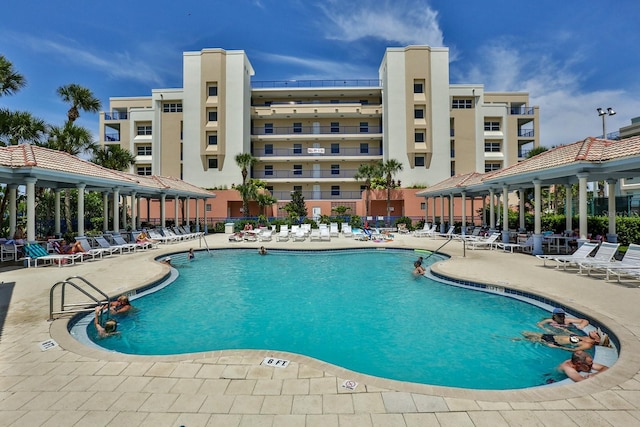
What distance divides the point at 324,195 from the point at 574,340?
33563 mm

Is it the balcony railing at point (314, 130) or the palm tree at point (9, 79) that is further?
the balcony railing at point (314, 130)

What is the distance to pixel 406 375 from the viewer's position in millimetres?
4410

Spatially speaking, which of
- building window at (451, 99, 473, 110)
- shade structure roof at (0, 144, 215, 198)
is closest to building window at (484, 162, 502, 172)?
building window at (451, 99, 473, 110)

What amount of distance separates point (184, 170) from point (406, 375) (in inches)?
1410

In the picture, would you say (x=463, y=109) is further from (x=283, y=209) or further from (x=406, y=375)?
(x=406, y=375)

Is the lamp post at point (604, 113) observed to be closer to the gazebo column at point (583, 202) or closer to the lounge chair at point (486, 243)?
the lounge chair at point (486, 243)

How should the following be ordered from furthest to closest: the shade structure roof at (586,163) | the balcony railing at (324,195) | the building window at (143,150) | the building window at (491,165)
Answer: the building window at (143,150) → the building window at (491,165) → the balcony railing at (324,195) → the shade structure roof at (586,163)

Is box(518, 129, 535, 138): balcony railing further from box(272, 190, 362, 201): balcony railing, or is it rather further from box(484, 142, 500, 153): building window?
box(272, 190, 362, 201): balcony railing

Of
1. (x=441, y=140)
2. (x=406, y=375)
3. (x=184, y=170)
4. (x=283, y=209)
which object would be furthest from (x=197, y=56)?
(x=406, y=375)

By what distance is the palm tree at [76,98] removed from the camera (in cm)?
1864

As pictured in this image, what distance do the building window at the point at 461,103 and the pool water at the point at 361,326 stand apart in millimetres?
33526

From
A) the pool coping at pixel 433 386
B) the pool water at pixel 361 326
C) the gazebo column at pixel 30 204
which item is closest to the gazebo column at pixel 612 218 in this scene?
the pool water at pixel 361 326

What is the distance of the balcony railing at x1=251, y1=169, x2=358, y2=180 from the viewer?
3778cm

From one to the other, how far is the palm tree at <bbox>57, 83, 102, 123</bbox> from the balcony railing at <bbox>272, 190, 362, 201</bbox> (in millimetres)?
20811
